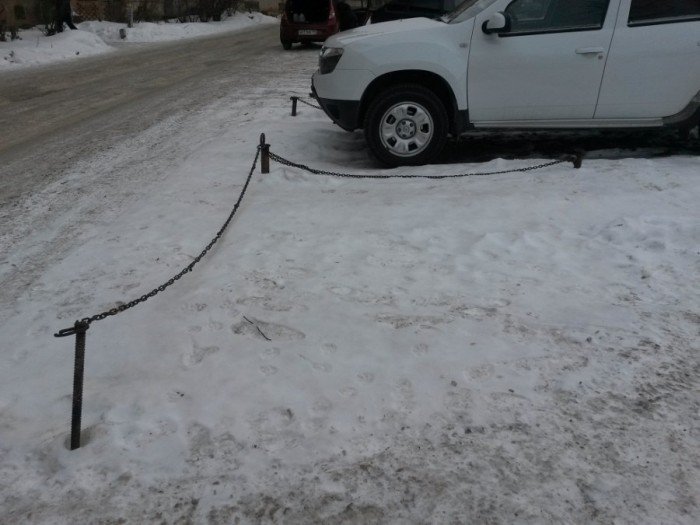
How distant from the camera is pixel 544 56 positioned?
596 centimetres

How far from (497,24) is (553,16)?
623 mm

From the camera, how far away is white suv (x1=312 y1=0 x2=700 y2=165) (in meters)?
5.89

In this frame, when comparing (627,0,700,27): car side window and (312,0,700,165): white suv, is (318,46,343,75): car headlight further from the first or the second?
(627,0,700,27): car side window

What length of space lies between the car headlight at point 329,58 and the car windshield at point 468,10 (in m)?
1.13

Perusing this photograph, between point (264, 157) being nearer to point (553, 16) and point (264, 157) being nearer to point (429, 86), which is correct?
point (429, 86)

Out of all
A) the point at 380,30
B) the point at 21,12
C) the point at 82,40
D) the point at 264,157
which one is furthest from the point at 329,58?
the point at 21,12

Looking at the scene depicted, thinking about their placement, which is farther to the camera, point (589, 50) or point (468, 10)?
point (468, 10)

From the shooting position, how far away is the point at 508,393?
9.62 ft

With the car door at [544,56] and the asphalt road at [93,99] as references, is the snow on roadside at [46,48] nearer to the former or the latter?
the asphalt road at [93,99]

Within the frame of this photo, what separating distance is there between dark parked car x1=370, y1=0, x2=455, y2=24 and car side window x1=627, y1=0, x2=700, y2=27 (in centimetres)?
565

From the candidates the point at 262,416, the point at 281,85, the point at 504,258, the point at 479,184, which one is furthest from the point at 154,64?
the point at 262,416

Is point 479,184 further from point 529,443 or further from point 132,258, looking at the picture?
point 529,443

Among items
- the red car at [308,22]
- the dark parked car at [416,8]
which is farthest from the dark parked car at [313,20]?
the dark parked car at [416,8]

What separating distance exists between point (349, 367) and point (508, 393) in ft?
2.55
